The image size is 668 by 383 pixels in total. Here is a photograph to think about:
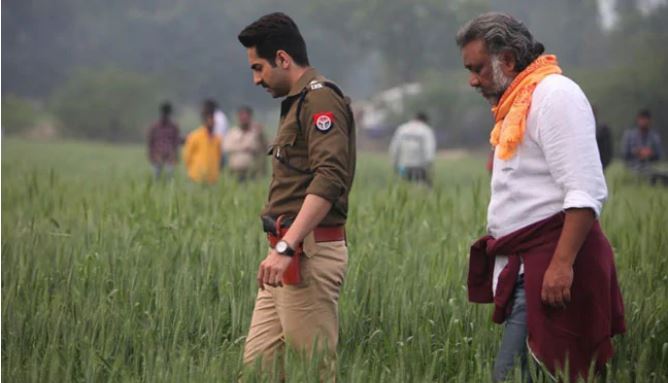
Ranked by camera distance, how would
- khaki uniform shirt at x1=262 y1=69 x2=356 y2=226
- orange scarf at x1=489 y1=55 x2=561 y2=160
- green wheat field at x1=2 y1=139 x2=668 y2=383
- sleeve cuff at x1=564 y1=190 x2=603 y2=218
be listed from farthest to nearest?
green wheat field at x1=2 y1=139 x2=668 y2=383
khaki uniform shirt at x1=262 y1=69 x2=356 y2=226
orange scarf at x1=489 y1=55 x2=561 y2=160
sleeve cuff at x1=564 y1=190 x2=603 y2=218

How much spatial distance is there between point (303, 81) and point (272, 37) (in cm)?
16

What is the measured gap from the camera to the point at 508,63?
11.8 feet

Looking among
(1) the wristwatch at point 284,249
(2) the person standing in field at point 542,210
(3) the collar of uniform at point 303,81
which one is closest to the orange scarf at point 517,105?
(2) the person standing in field at point 542,210

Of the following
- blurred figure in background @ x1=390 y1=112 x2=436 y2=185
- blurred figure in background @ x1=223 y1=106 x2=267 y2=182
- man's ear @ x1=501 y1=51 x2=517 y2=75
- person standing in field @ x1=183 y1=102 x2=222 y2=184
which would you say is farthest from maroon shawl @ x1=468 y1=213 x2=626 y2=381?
blurred figure in background @ x1=390 y1=112 x2=436 y2=185

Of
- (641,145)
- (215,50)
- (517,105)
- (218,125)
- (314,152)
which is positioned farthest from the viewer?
(215,50)

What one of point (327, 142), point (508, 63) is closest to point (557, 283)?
point (508, 63)

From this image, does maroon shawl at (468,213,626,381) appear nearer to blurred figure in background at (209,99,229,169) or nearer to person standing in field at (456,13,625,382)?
person standing in field at (456,13,625,382)

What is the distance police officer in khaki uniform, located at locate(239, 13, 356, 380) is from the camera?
365 centimetres

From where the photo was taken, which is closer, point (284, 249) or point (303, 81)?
point (284, 249)

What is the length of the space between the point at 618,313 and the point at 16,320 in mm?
2305

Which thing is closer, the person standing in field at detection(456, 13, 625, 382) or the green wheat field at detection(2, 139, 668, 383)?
the person standing in field at detection(456, 13, 625, 382)

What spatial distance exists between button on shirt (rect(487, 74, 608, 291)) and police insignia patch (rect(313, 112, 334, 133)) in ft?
1.63

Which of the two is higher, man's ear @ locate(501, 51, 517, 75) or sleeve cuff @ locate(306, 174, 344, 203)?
man's ear @ locate(501, 51, 517, 75)

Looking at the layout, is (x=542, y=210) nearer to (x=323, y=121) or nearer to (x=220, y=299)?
(x=323, y=121)
